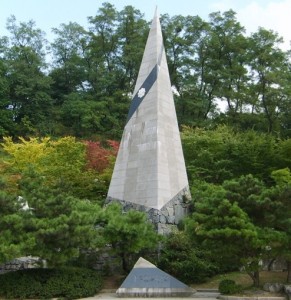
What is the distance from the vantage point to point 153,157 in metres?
15.1

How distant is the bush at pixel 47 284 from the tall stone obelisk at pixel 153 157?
3408mm

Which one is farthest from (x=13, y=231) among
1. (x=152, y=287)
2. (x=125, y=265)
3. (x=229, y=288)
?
(x=229, y=288)

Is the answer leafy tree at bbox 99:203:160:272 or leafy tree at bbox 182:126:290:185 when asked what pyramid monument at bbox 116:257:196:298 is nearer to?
leafy tree at bbox 99:203:160:272

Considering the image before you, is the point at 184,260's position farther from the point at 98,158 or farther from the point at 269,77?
the point at 269,77

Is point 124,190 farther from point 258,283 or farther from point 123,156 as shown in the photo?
point 258,283

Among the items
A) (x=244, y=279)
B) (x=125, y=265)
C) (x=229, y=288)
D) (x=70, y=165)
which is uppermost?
(x=70, y=165)

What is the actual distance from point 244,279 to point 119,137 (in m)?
19.3

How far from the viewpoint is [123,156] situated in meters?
16.2

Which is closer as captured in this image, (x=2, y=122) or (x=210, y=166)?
(x=210, y=166)

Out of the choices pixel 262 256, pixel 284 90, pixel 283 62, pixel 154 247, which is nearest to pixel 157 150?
pixel 154 247

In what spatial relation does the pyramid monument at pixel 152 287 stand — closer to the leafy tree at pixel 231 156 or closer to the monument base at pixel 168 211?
the monument base at pixel 168 211

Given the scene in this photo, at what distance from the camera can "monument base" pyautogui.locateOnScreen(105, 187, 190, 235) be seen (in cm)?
1440

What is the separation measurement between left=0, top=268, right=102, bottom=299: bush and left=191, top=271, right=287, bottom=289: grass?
3432 mm

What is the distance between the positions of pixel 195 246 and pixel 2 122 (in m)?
22.3
